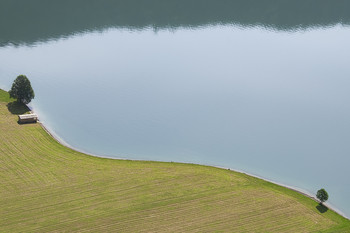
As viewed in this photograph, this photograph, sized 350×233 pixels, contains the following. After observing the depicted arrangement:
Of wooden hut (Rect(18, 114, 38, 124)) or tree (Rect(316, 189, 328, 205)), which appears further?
wooden hut (Rect(18, 114, 38, 124))

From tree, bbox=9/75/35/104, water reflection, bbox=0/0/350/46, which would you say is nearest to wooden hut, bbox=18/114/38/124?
tree, bbox=9/75/35/104

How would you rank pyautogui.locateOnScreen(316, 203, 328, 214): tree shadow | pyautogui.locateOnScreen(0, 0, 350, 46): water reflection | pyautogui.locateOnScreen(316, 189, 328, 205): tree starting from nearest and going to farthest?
pyautogui.locateOnScreen(316, 203, 328, 214): tree shadow
pyautogui.locateOnScreen(316, 189, 328, 205): tree
pyautogui.locateOnScreen(0, 0, 350, 46): water reflection

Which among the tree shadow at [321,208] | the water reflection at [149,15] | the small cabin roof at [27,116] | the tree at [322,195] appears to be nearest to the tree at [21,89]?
the small cabin roof at [27,116]

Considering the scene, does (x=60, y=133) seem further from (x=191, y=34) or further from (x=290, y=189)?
(x=191, y=34)

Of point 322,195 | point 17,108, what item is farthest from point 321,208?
point 17,108

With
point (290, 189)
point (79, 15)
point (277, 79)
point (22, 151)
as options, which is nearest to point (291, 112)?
point (277, 79)

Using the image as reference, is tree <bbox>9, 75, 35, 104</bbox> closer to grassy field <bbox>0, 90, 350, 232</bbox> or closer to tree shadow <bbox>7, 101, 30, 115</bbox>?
tree shadow <bbox>7, 101, 30, 115</bbox>
